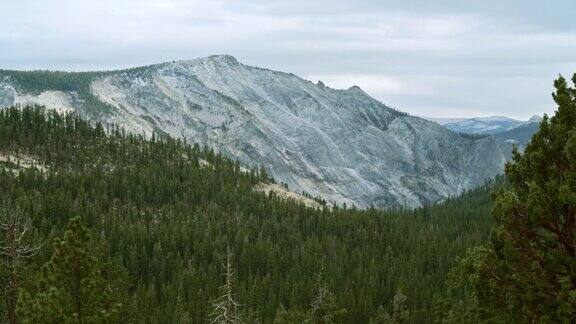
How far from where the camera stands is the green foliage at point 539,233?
757 inches

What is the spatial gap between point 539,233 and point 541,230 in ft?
0.43

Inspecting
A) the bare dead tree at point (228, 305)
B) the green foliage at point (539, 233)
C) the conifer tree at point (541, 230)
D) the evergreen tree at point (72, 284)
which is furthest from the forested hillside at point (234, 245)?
the conifer tree at point (541, 230)

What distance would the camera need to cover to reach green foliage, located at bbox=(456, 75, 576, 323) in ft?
63.1

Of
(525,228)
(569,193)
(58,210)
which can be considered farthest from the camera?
(58,210)

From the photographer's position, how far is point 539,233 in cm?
2088

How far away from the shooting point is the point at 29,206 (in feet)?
478

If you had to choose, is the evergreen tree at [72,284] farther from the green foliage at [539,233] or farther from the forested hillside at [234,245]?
the forested hillside at [234,245]

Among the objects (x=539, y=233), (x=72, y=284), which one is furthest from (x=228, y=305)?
(x=539, y=233)

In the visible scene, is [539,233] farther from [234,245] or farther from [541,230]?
[234,245]

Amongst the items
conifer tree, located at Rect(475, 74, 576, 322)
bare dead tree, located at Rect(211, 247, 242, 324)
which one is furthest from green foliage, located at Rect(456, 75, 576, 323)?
bare dead tree, located at Rect(211, 247, 242, 324)

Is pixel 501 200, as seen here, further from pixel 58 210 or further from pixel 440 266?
pixel 58 210

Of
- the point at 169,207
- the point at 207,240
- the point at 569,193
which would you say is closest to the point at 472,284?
the point at 569,193

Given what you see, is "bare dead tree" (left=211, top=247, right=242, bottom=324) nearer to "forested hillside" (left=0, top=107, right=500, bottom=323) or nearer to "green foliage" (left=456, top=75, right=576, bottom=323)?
"green foliage" (left=456, top=75, right=576, bottom=323)

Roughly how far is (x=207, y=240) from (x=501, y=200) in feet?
423
